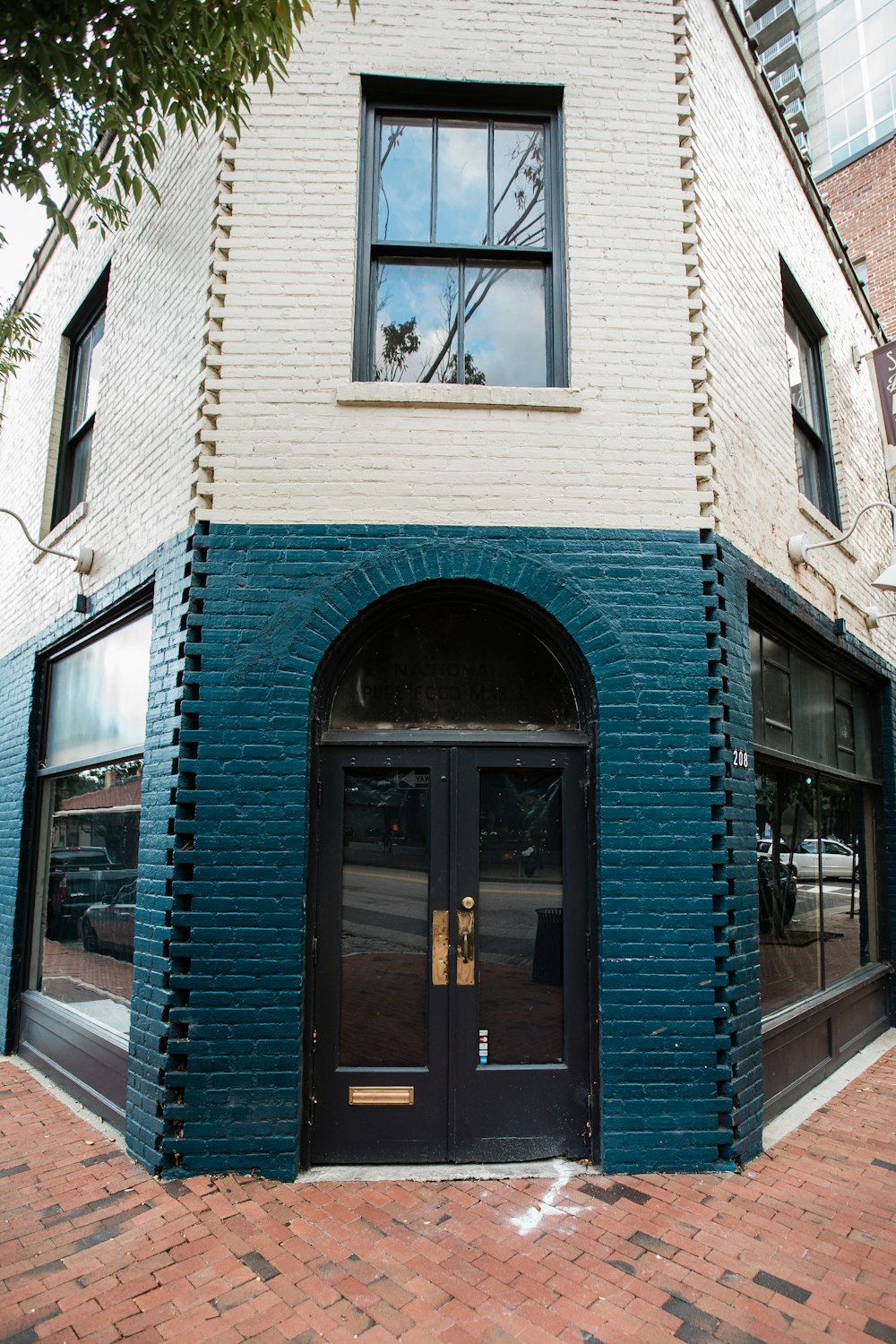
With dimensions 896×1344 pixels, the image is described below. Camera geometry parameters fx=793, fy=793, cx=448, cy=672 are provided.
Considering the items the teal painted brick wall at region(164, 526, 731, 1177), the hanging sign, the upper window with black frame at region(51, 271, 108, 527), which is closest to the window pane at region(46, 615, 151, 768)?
the teal painted brick wall at region(164, 526, 731, 1177)

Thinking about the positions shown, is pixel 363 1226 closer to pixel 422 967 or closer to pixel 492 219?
pixel 422 967

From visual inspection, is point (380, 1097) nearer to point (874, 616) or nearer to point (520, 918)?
point (520, 918)

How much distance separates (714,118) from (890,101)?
33769mm

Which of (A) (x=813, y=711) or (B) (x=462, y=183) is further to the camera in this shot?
(A) (x=813, y=711)

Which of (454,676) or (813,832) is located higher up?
(454,676)

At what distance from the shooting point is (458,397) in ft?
15.6

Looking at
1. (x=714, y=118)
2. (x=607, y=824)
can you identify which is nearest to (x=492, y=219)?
(x=714, y=118)

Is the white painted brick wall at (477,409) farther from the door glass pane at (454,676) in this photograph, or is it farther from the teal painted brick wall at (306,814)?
the door glass pane at (454,676)

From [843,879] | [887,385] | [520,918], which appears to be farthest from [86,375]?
[843,879]

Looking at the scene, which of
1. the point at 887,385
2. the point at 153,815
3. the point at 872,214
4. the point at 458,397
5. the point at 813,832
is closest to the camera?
the point at 153,815

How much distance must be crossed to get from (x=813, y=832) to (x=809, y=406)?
13.5 ft

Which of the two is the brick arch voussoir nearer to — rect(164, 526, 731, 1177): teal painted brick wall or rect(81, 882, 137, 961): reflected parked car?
rect(164, 526, 731, 1177): teal painted brick wall

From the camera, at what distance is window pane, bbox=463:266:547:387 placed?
512cm

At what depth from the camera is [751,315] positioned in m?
5.91
